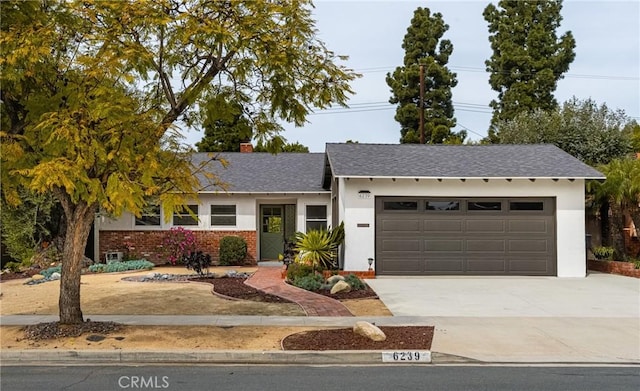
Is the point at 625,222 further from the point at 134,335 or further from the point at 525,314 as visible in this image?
the point at 134,335

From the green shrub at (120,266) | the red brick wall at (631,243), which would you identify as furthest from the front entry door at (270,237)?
the red brick wall at (631,243)

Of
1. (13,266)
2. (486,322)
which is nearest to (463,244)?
(486,322)

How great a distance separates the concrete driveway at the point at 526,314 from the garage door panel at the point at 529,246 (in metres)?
0.90

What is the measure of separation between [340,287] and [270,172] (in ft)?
32.8

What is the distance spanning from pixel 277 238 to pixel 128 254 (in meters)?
5.84

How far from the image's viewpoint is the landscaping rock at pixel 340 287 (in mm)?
13590

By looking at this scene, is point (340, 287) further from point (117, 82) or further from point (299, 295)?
point (117, 82)

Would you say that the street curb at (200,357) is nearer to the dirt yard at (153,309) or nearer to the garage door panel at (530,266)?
the dirt yard at (153,309)

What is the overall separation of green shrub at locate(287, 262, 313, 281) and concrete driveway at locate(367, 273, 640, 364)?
72.9 inches

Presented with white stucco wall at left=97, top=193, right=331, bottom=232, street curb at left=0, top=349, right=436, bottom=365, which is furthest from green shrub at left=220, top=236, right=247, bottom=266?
street curb at left=0, top=349, right=436, bottom=365

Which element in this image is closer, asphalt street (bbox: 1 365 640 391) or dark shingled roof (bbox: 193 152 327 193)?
asphalt street (bbox: 1 365 640 391)

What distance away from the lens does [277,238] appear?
22438 mm

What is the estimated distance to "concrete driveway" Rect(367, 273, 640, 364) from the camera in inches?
330

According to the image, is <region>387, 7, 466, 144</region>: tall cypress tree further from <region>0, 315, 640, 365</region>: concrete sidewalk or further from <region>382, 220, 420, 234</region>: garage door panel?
<region>0, 315, 640, 365</region>: concrete sidewalk
